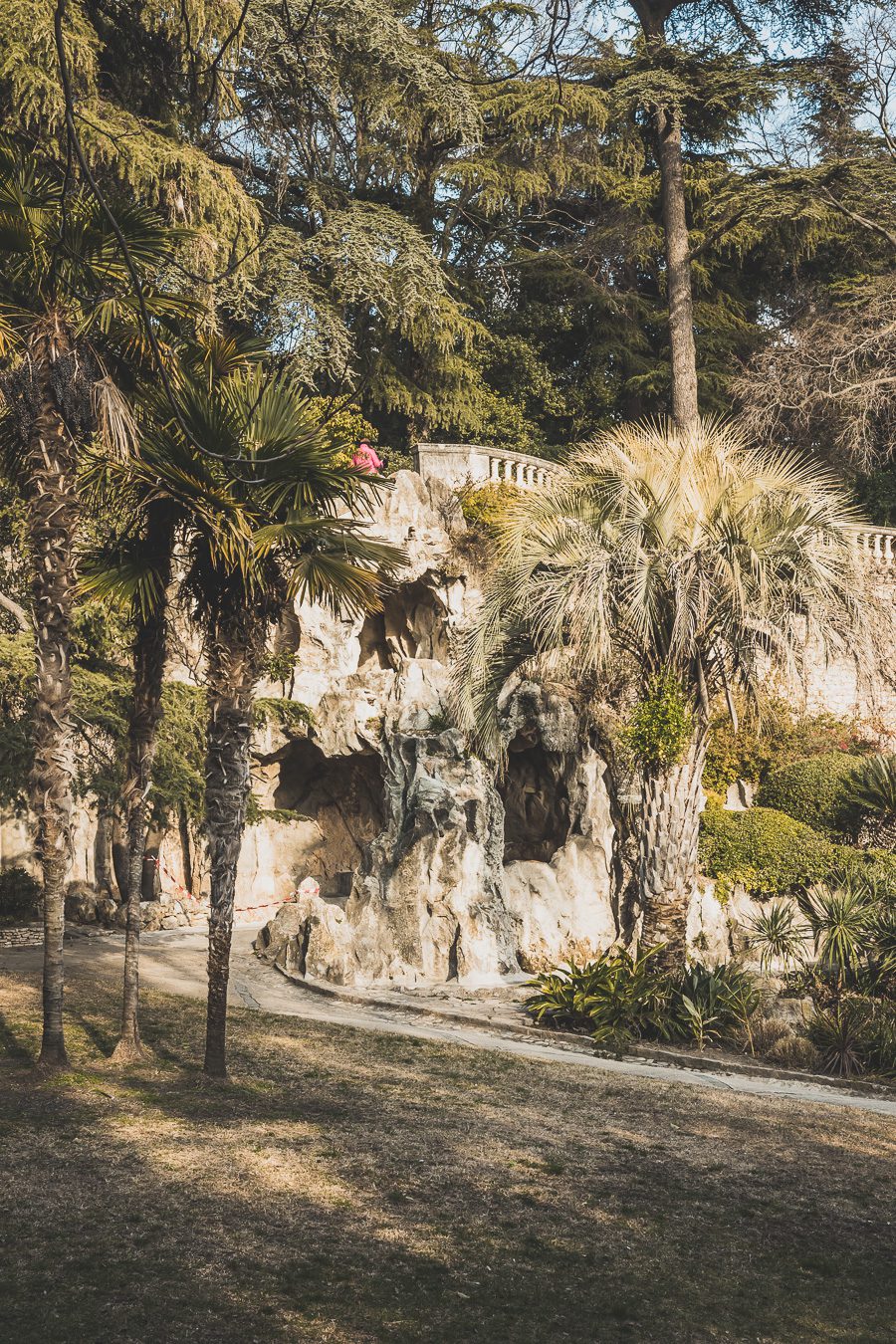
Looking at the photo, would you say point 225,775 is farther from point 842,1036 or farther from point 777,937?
point 777,937

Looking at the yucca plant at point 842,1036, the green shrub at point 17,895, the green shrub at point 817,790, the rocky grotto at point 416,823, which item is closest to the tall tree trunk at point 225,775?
the rocky grotto at point 416,823

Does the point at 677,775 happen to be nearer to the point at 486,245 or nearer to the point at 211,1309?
the point at 211,1309

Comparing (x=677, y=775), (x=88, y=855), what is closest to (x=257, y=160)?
(x=88, y=855)

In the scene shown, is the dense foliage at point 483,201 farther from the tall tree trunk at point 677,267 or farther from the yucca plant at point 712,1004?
the yucca plant at point 712,1004

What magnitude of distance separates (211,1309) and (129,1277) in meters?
0.49

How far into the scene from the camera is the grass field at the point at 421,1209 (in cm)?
543

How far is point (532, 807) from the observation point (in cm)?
2253

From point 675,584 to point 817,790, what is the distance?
979cm

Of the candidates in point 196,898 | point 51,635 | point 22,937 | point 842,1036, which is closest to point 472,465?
point 196,898

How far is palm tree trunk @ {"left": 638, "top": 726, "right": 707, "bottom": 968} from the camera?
13.6 meters

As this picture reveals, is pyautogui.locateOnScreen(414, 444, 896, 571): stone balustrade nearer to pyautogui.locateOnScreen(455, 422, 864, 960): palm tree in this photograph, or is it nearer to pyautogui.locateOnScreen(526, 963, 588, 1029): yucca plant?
pyautogui.locateOnScreen(455, 422, 864, 960): palm tree

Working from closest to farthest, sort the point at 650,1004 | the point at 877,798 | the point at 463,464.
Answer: the point at 650,1004 < the point at 877,798 < the point at 463,464

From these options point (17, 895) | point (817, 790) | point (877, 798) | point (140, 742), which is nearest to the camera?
point (140, 742)

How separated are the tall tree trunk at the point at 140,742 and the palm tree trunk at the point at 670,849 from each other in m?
6.09
